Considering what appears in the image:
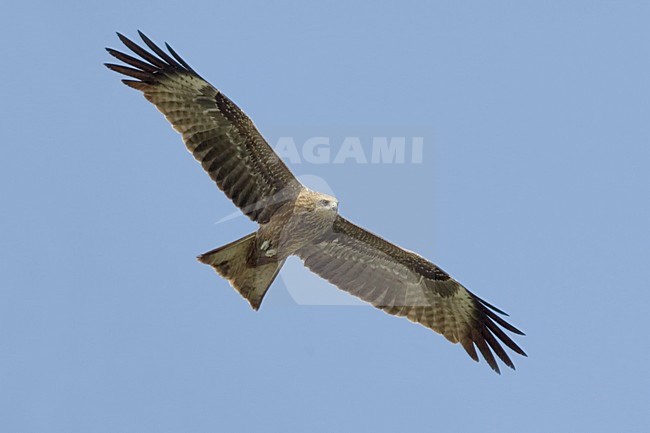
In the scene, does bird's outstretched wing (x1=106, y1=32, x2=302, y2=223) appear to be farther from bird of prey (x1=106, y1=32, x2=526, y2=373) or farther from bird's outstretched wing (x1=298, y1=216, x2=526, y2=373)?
bird's outstretched wing (x1=298, y1=216, x2=526, y2=373)

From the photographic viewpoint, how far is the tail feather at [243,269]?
1438 cm

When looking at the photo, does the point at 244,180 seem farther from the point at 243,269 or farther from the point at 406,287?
the point at 406,287

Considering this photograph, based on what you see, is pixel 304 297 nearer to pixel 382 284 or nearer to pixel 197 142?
pixel 382 284

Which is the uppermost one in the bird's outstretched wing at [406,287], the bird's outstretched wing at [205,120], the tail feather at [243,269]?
the bird's outstretched wing at [205,120]

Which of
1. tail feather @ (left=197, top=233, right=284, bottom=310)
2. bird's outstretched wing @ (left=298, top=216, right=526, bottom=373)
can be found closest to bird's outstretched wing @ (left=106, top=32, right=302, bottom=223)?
tail feather @ (left=197, top=233, right=284, bottom=310)

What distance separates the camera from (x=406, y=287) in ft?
51.3

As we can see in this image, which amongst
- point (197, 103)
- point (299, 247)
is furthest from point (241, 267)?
point (197, 103)

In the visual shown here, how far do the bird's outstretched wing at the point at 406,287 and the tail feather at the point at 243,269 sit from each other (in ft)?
3.13

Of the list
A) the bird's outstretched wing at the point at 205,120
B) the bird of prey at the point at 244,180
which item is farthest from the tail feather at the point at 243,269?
the bird's outstretched wing at the point at 205,120

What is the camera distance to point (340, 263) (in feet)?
50.7

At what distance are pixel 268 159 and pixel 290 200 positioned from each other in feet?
1.89

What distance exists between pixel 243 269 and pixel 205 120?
1821mm

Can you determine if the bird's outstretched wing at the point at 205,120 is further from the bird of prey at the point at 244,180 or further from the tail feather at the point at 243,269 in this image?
the tail feather at the point at 243,269

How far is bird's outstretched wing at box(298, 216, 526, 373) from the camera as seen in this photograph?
15.3 m
